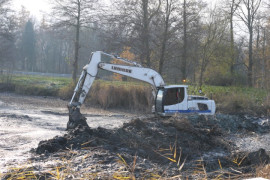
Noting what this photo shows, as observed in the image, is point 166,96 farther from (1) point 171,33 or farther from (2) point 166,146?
(1) point 171,33

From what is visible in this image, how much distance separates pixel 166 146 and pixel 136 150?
1.27m

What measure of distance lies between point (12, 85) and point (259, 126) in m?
22.3

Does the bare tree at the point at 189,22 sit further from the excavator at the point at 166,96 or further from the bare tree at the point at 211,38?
the excavator at the point at 166,96

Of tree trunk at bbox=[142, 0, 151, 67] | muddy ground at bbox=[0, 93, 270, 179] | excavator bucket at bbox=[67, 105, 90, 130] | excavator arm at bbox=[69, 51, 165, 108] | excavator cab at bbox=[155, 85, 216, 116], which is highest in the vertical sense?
tree trunk at bbox=[142, 0, 151, 67]

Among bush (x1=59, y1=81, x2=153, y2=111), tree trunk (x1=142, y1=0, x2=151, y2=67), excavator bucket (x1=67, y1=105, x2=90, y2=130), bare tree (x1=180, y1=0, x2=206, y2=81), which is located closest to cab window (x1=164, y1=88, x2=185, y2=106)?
excavator bucket (x1=67, y1=105, x2=90, y2=130)

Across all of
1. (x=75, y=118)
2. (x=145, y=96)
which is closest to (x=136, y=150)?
(x=75, y=118)

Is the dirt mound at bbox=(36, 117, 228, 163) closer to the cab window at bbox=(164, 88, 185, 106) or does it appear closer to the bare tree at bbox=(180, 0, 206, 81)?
the cab window at bbox=(164, 88, 185, 106)

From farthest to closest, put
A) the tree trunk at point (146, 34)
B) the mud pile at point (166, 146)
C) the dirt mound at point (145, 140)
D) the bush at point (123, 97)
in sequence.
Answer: the tree trunk at point (146, 34), the bush at point (123, 97), the dirt mound at point (145, 140), the mud pile at point (166, 146)

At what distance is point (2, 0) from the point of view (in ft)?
114

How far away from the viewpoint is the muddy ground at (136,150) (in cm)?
628

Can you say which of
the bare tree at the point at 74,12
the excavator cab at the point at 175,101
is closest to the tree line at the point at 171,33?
the bare tree at the point at 74,12

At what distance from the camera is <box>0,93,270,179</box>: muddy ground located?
6276 millimetres

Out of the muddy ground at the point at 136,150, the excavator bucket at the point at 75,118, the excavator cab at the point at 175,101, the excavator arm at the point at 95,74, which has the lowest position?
the muddy ground at the point at 136,150

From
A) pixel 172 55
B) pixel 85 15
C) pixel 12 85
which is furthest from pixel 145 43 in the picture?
pixel 12 85
